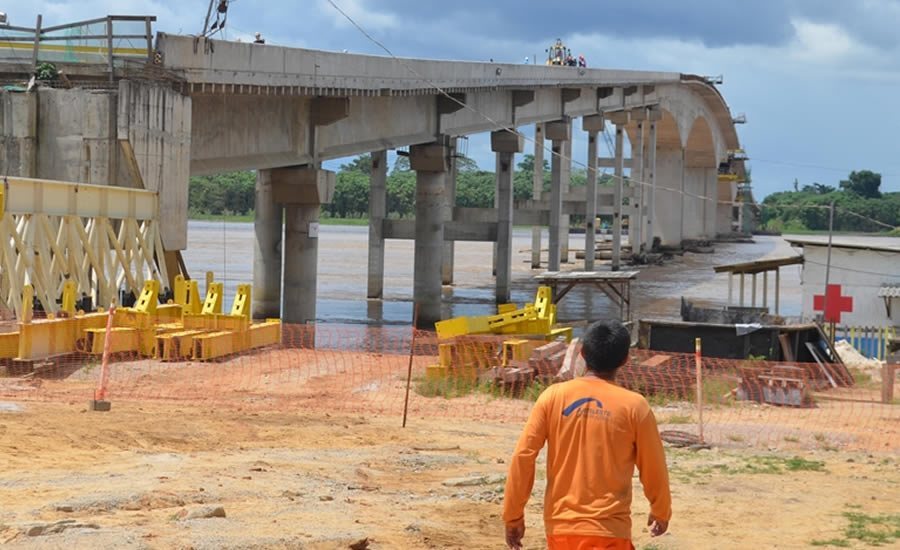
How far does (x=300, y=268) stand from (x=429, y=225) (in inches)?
346

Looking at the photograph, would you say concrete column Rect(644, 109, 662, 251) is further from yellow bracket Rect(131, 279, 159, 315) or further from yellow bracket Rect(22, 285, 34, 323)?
yellow bracket Rect(22, 285, 34, 323)

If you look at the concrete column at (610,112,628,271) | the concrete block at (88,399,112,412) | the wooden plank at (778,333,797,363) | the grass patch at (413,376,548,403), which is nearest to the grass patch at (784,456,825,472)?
the grass patch at (413,376,548,403)

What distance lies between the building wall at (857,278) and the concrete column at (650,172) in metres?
48.2

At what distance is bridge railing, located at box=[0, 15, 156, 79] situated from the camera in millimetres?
26734

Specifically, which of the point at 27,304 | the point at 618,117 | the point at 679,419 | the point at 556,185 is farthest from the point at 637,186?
the point at 679,419

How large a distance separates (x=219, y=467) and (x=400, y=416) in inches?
229

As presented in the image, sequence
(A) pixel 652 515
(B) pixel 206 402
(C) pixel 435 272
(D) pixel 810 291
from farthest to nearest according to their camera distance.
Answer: (C) pixel 435 272 < (D) pixel 810 291 < (B) pixel 206 402 < (A) pixel 652 515

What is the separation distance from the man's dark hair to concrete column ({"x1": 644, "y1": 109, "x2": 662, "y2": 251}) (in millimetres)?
73809

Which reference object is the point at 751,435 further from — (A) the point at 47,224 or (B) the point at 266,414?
(A) the point at 47,224

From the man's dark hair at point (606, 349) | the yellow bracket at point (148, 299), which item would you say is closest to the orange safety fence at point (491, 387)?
the yellow bracket at point (148, 299)

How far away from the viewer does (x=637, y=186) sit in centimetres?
8225

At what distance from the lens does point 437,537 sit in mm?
9570

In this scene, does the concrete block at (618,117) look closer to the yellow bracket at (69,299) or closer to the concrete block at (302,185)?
the concrete block at (302,185)

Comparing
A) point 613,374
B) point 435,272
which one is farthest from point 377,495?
point 435,272
